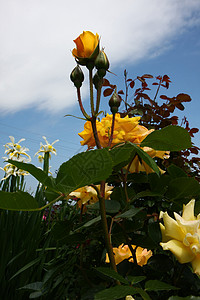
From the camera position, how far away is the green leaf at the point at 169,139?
1.67 feet

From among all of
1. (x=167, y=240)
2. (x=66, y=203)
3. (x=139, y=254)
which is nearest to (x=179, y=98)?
(x=66, y=203)

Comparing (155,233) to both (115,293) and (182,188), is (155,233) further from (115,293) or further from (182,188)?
(115,293)

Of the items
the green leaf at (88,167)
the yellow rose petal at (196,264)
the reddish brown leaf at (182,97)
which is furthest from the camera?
the reddish brown leaf at (182,97)

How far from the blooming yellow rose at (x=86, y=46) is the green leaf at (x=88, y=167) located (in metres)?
0.32

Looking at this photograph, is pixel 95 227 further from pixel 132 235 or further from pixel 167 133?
pixel 167 133

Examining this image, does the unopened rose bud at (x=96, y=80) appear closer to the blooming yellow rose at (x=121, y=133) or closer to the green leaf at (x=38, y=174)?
the blooming yellow rose at (x=121, y=133)

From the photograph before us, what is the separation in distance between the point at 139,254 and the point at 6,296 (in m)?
0.63

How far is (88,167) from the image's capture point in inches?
15.7

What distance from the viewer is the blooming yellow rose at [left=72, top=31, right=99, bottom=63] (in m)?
0.63

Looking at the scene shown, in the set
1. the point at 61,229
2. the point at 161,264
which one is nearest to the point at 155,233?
the point at 161,264

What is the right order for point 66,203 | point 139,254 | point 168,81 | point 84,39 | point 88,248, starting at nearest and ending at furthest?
point 84,39 < point 139,254 < point 88,248 < point 66,203 < point 168,81

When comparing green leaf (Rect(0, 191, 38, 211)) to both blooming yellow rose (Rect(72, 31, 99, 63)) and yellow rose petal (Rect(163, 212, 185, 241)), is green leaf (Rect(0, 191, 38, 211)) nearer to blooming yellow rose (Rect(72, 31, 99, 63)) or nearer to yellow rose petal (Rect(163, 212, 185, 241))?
yellow rose petal (Rect(163, 212, 185, 241))

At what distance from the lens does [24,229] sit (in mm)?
1338

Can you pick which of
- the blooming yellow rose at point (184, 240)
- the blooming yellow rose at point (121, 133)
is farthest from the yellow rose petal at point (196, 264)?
the blooming yellow rose at point (121, 133)
